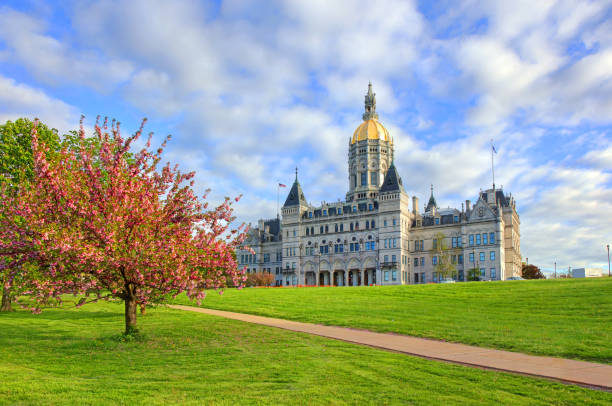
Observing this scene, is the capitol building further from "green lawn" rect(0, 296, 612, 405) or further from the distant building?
"green lawn" rect(0, 296, 612, 405)

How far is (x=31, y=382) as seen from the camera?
1199 cm

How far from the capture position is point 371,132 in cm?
11088

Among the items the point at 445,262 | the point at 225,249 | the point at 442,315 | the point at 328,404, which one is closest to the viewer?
the point at 328,404

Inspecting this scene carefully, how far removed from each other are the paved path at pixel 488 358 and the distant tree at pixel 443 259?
200ft

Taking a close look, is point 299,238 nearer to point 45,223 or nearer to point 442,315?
point 442,315

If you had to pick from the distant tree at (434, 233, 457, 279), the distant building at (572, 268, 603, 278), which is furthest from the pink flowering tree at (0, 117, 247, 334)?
the distant tree at (434, 233, 457, 279)

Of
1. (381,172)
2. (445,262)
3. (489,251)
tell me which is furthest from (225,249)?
(381,172)

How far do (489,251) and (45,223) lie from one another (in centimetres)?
7682

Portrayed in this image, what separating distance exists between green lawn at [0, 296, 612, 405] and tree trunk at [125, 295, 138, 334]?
0.79 meters

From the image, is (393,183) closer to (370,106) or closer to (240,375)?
(370,106)

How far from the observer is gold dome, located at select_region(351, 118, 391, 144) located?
111 metres

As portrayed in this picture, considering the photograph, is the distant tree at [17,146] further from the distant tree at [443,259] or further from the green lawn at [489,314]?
the distant tree at [443,259]

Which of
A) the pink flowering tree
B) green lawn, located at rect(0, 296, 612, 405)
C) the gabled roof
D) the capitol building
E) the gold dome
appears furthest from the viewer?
the gold dome

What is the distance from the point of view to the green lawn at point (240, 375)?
1031 centimetres
